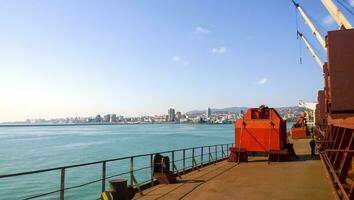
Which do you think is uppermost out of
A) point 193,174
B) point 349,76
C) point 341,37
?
point 341,37

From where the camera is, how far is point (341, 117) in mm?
7344

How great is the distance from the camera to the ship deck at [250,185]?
11922 millimetres

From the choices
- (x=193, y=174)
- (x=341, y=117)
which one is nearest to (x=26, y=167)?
(x=193, y=174)

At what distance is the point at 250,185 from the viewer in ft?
45.5

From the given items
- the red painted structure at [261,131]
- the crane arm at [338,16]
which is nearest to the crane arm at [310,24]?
the crane arm at [338,16]

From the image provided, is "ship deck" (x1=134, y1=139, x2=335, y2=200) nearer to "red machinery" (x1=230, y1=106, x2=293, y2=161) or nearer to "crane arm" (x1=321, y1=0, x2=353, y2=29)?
"red machinery" (x1=230, y1=106, x2=293, y2=161)

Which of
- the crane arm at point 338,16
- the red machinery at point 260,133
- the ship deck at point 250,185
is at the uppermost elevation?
the crane arm at point 338,16

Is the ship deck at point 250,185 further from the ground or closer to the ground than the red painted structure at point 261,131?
closer to the ground

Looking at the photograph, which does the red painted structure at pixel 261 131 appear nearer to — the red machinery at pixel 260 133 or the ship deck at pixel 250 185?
the red machinery at pixel 260 133

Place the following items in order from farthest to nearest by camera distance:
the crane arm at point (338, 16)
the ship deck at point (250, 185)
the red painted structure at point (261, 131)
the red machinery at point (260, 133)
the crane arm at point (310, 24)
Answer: the crane arm at point (310, 24), the crane arm at point (338, 16), the red painted structure at point (261, 131), the red machinery at point (260, 133), the ship deck at point (250, 185)

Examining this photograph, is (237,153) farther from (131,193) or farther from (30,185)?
(30,185)

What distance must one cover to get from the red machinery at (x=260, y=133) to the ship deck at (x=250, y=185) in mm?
4154

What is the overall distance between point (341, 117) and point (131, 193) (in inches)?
232

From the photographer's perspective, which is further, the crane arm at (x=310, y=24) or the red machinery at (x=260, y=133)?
the crane arm at (x=310, y=24)
